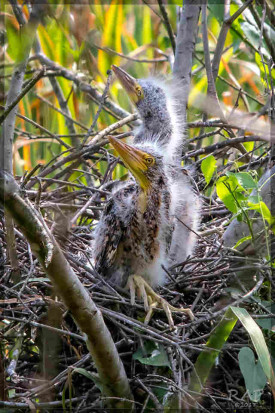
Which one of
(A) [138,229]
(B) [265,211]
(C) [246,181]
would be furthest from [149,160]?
(B) [265,211]

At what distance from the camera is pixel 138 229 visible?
2.37 meters

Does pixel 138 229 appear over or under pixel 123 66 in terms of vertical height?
under

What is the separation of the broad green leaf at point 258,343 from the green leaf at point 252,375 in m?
0.06

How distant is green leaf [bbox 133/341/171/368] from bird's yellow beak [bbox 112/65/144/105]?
166 cm

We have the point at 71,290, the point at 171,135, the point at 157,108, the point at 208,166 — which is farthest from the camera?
the point at 157,108

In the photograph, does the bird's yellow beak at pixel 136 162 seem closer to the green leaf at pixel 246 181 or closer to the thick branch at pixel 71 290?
the green leaf at pixel 246 181

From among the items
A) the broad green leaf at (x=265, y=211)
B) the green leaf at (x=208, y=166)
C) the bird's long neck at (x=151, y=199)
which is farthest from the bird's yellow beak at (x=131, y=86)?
the broad green leaf at (x=265, y=211)

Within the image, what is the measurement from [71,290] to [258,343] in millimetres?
646

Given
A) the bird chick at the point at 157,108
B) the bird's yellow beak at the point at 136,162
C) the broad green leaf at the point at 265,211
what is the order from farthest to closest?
the bird chick at the point at 157,108 → the bird's yellow beak at the point at 136,162 → the broad green leaf at the point at 265,211

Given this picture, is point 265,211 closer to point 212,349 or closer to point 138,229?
point 212,349

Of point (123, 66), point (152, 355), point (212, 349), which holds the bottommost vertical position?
point (152, 355)

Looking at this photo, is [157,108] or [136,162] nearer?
[136,162]

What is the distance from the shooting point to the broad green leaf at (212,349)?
6.01 ft

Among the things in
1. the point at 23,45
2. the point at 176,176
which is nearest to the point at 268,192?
the point at 176,176
